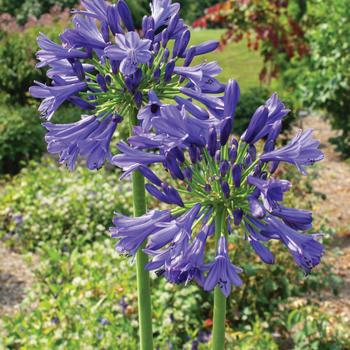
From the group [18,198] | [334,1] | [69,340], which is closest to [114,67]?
[69,340]

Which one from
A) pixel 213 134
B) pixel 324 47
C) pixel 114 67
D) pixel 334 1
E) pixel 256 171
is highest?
pixel 114 67

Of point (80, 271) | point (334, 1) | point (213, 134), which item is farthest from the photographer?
point (334, 1)

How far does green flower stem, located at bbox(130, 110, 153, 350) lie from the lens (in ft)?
5.24

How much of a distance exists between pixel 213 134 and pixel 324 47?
A: 27.2ft

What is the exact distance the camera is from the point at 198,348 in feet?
12.5

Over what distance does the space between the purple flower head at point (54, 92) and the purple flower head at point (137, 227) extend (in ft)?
1.27

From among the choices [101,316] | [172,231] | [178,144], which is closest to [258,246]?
[172,231]

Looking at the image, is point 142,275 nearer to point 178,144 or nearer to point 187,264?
point 187,264

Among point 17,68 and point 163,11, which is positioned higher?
point 163,11

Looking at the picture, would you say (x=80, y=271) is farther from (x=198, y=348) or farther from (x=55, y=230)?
(x=198, y=348)

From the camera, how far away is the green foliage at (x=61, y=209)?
6.33m

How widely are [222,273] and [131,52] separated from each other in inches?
22.7

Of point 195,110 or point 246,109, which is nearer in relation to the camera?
point 195,110

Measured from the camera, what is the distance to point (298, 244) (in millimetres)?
1483
